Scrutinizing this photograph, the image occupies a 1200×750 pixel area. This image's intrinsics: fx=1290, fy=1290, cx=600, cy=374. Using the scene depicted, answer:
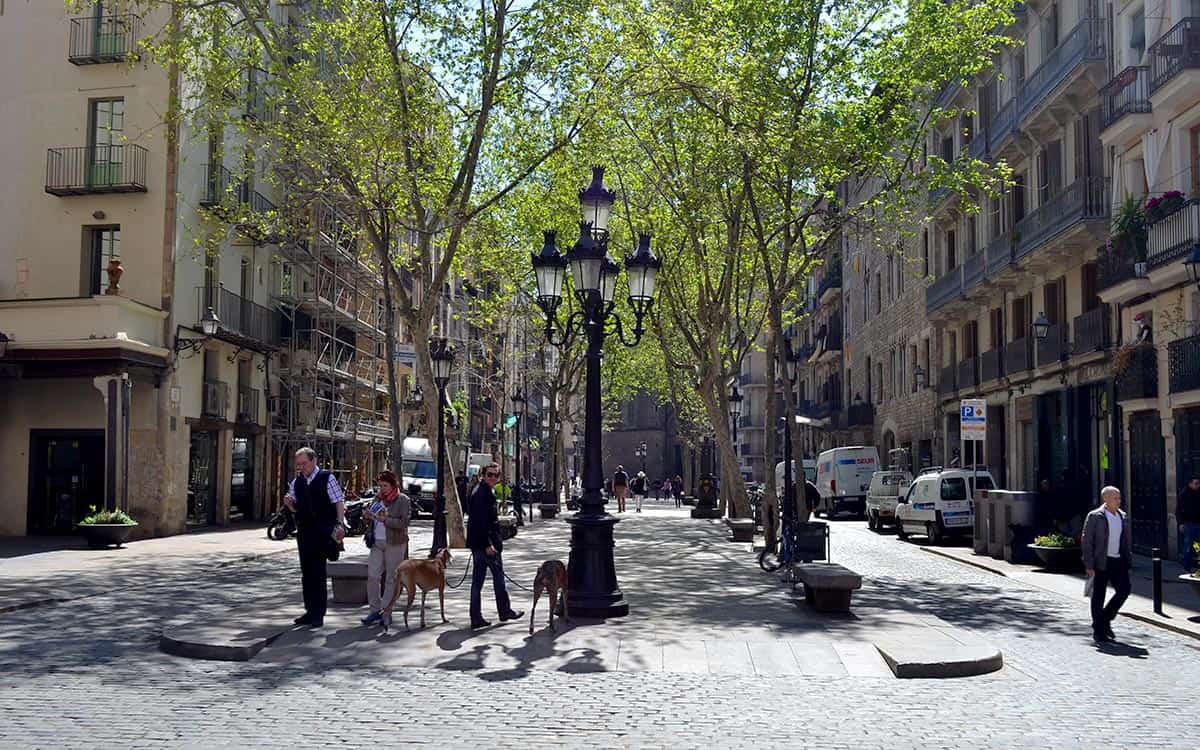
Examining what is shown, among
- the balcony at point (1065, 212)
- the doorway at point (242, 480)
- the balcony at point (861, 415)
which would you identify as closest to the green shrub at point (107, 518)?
the doorway at point (242, 480)

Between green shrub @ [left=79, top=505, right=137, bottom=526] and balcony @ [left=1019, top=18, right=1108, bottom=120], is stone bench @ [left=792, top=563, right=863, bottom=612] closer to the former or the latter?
green shrub @ [left=79, top=505, right=137, bottom=526]

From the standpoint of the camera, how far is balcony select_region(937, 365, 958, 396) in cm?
3947

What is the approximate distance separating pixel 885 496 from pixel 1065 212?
10.7m

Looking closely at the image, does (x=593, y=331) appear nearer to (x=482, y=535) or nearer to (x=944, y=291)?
(x=482, y=535)

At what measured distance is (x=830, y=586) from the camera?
46.7ft

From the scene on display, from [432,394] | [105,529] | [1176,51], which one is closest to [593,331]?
[432,394]

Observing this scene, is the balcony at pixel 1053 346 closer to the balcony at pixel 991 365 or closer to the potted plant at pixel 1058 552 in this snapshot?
the balcony at pixel 991 365

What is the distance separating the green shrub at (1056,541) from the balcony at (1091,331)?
22.1 ft

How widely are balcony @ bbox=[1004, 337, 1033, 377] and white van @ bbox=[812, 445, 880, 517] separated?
10.9 metres

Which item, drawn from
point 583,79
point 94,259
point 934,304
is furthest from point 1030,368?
point 94,259

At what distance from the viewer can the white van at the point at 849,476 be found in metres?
44.4

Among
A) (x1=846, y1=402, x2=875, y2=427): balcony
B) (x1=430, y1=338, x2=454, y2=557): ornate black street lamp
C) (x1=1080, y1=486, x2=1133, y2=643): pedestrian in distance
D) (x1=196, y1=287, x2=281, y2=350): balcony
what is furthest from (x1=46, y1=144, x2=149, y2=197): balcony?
(x1=846, y1=402, x2=875, y2=427): balcony

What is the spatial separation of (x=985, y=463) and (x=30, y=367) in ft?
79.0

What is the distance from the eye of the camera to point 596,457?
13.9 meters
